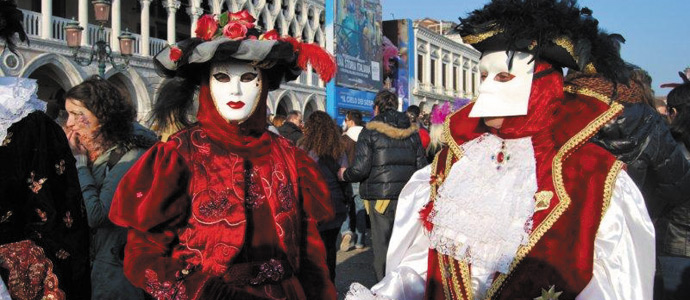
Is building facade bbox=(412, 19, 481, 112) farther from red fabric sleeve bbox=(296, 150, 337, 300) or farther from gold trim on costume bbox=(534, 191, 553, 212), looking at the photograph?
gold trim on costume bbox=(534, 191, 553, 212)

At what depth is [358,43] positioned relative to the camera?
24.9m

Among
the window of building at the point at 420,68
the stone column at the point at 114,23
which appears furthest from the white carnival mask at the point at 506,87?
the window of building at the point at 420,68

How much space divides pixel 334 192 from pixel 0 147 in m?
3.66

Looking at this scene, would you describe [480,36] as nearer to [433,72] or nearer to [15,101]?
[15,101]

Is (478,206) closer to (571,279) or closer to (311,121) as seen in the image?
(571,279)

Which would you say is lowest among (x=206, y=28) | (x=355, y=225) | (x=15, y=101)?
(x=355, y=225)

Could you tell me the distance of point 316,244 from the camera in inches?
110

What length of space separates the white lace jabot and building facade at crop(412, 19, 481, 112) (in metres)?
34.5

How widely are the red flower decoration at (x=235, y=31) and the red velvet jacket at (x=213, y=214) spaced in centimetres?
26

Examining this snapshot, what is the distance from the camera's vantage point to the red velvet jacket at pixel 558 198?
6.99 feet

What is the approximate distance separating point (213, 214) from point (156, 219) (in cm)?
21

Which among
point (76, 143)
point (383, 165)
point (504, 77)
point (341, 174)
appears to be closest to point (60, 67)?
point (341, 174)

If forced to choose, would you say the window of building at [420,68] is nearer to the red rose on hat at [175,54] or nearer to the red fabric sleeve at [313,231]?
the red fabric sleeve at [313,231]

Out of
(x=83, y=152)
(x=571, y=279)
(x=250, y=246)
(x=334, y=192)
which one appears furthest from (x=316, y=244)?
(x=334, y=192)
